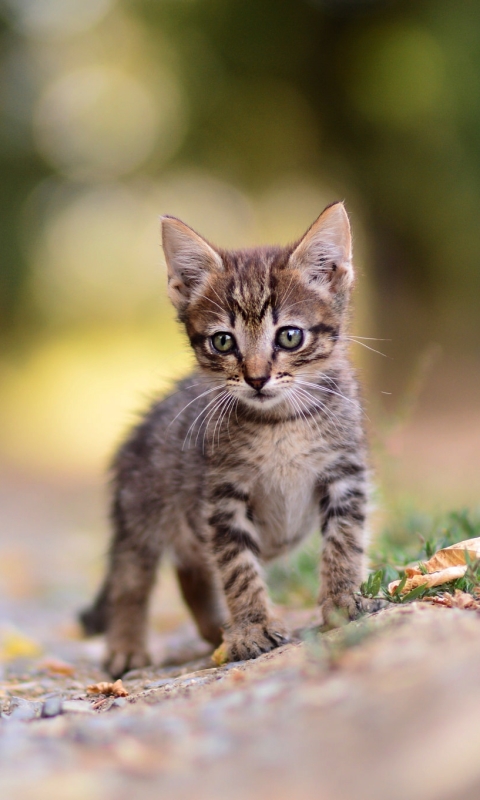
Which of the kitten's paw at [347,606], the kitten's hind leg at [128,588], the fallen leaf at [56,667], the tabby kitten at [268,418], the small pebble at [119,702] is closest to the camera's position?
the small pebble at [119,702]

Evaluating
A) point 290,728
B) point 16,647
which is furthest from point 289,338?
point 16,647

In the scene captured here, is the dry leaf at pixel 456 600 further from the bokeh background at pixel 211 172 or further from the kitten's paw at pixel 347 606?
the bokeh background at pixel 211 172

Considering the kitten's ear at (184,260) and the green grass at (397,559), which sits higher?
the kitten's ear at (184,260)

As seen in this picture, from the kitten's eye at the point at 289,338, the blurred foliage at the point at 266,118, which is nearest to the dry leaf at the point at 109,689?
the kitten's eye at the point at 289,338

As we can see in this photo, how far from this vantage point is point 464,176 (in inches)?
466

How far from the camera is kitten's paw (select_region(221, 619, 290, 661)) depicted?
2.94 metres

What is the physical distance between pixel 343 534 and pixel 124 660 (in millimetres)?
1263

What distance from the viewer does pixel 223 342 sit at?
325 centimetres

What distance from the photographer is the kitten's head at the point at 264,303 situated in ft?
10.2

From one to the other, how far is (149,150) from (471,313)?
233 inches

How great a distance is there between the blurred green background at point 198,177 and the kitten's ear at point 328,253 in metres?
8.24

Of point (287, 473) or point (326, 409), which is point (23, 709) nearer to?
point (287, 473)

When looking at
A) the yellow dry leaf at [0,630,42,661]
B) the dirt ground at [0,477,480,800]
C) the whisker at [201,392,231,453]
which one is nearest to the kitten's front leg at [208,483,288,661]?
the dirt ground at [0,477,480,800]

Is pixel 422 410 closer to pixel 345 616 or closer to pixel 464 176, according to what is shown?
pixel 464 176
